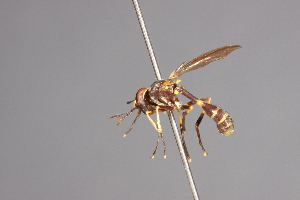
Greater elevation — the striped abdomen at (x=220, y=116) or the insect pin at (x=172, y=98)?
the insect pin at (x=172, y=98)

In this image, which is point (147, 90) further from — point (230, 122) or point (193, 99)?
point (230, 122)

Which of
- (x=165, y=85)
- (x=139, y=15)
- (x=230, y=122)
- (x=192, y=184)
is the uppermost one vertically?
(x=139, y=15)

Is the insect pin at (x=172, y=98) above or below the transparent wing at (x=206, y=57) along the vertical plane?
below

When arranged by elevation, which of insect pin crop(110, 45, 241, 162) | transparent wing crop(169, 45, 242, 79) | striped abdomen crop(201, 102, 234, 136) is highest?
transparent wing crop(169, 45, 242, 79)

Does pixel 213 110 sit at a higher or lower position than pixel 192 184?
higher

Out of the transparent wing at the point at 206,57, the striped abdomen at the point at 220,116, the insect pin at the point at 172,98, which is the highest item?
the transparent wing at the point at 206,57

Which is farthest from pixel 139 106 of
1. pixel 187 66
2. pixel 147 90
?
pixel 187 66

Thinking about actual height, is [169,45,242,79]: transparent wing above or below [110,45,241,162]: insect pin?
above

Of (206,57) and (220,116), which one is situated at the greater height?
(206,57)
